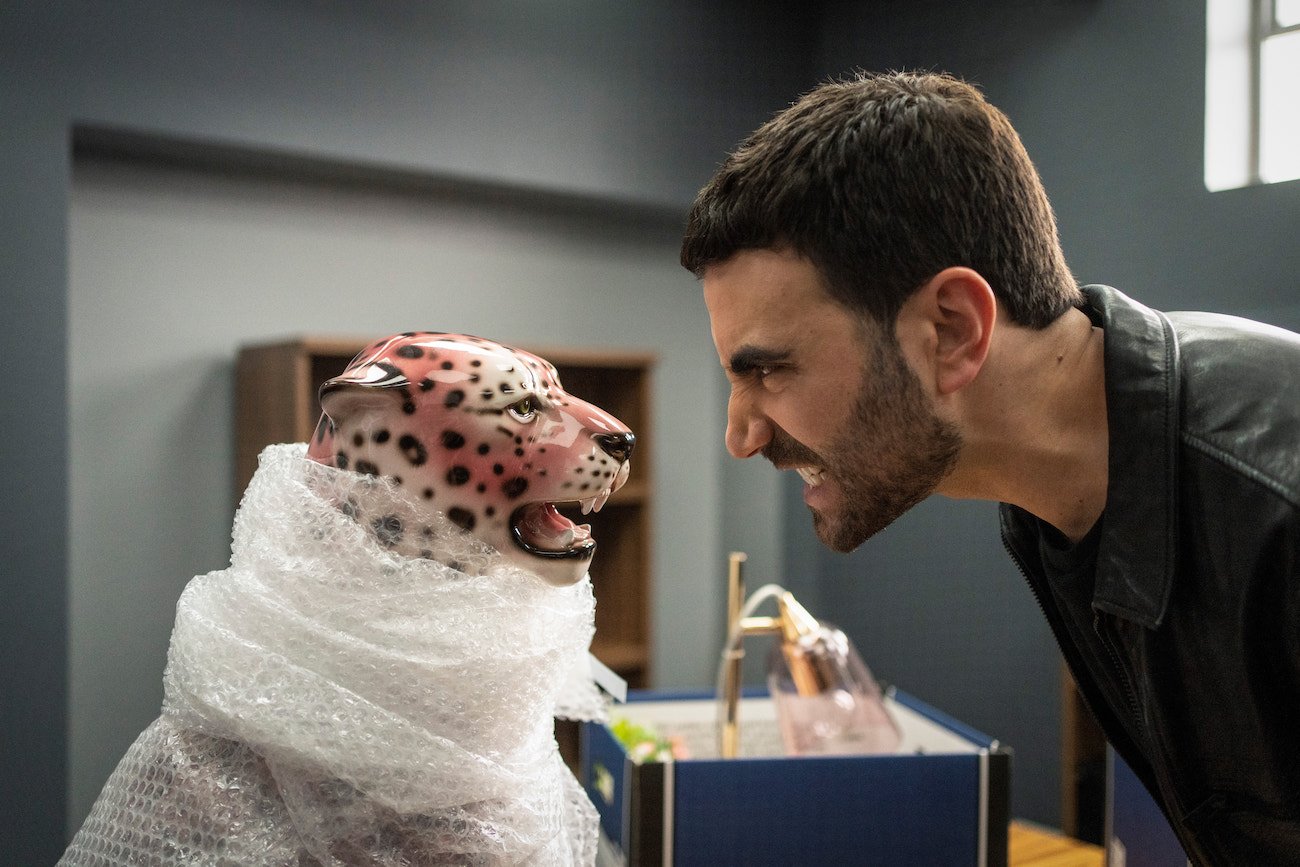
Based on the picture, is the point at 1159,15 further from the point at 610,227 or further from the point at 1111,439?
the point at 1111,439

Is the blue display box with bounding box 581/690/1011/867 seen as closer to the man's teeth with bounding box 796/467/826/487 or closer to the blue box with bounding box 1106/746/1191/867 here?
the blue box with bounding box 1106/746/1191/867

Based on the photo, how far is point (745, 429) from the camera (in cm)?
107

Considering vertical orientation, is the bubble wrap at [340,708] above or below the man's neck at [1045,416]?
below

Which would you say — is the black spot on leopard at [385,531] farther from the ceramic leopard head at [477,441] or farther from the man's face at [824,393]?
the man's face at [824,393]

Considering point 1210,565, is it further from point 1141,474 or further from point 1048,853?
point 1048,853

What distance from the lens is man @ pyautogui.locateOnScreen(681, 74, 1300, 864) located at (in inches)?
35.2

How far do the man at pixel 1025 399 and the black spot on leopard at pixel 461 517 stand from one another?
0.30 m

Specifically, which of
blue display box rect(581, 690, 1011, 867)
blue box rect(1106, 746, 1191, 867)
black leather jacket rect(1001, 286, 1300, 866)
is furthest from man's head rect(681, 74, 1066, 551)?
blue box rect(1106, 746, 1191, 867)

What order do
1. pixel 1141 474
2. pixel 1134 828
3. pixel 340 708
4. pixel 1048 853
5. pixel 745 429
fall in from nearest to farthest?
pixel 340 708 → pixel 1141 474 → pixel 745 429 → pixel 1134 828 → pixel 1048 853

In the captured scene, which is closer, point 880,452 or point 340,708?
point 340,708

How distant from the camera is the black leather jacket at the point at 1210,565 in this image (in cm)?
86

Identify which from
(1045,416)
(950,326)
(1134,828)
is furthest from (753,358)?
(1134,828)

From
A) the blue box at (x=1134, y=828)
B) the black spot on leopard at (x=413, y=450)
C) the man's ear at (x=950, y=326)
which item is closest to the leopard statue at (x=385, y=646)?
the black spot on leopard at (x=413, y=450)

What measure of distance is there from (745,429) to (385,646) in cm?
42
